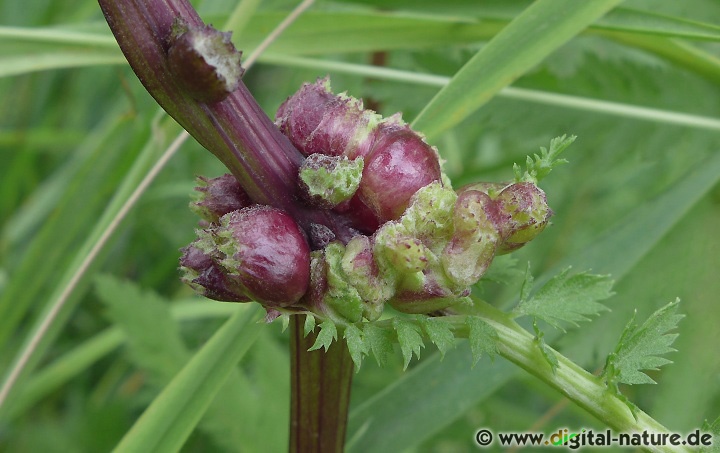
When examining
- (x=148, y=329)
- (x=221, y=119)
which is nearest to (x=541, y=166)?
(x=221, y=119)

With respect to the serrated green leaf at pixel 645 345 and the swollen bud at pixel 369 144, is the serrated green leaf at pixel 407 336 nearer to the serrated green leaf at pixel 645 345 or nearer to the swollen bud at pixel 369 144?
the swollen bud at pixel 369 144

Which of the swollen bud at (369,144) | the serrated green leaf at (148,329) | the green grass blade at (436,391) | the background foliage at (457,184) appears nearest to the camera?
the swollen bud at (369,144)

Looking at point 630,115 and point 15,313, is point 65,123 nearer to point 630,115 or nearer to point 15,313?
point 15,313

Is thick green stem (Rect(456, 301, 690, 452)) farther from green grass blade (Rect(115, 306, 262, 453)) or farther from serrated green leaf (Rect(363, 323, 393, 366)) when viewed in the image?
green grass blade (Rect(115, 306, 262, 453))

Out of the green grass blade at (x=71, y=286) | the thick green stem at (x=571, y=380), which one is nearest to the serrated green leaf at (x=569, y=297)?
the thick green stem at (x=571, y=380)

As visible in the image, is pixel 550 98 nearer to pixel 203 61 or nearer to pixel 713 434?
pixel 713 434

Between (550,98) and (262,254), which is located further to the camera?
(550,98)
